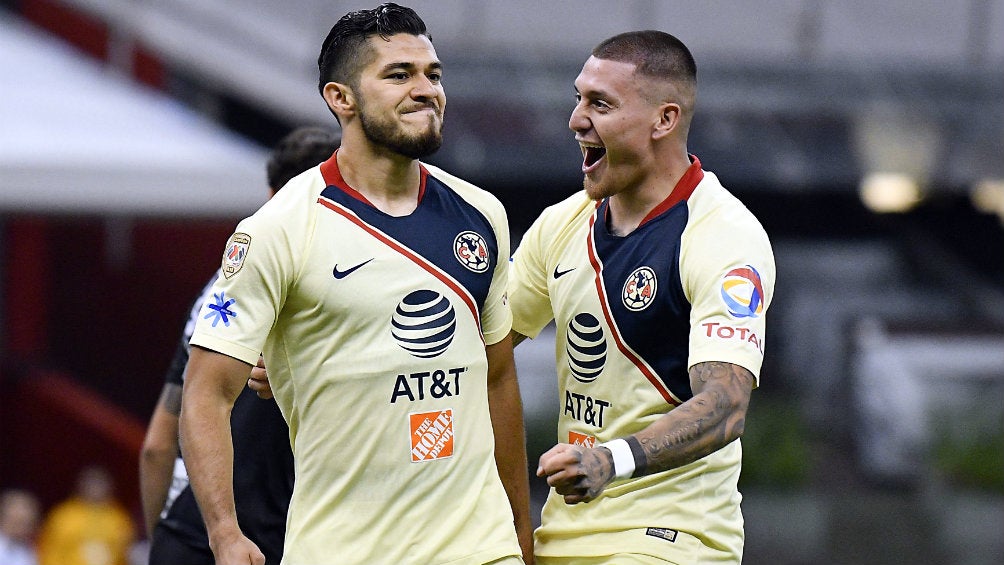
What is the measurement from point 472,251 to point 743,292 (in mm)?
A: 661

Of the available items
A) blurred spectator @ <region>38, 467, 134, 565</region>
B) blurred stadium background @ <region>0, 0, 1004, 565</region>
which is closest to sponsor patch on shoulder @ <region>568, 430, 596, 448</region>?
blurred stadium background @ <region>0, 0, 1004, 565</region>

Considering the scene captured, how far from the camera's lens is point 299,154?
15.0 ft

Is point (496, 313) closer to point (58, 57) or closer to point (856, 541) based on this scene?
point (856, 541)

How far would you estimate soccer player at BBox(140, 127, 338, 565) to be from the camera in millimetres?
4406

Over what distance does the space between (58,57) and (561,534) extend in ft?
31.6

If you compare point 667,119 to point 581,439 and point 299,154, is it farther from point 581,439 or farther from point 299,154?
point 299,154

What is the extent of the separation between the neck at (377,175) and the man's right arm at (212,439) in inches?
20.9

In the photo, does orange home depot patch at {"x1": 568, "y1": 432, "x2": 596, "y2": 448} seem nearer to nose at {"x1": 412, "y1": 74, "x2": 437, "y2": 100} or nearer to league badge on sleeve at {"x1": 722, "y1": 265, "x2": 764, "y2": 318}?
league badge on sleeve at {"x1": 722, "y1": 265, "x2": 764, "y2": 318}

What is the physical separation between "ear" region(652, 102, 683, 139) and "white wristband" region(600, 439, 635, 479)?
983 millimetres

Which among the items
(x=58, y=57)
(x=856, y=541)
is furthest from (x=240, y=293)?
(x=58, y=57)

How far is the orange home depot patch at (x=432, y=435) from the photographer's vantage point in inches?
138

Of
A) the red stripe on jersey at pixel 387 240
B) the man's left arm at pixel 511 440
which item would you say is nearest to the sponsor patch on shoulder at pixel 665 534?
the man's left arm at pixel 511 440

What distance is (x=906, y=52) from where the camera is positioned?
47.2ft

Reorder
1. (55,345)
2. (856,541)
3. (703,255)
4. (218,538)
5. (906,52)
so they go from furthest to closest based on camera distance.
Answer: (55,345) < (906,52) < (856,541) < (703,255) < (218,538)
